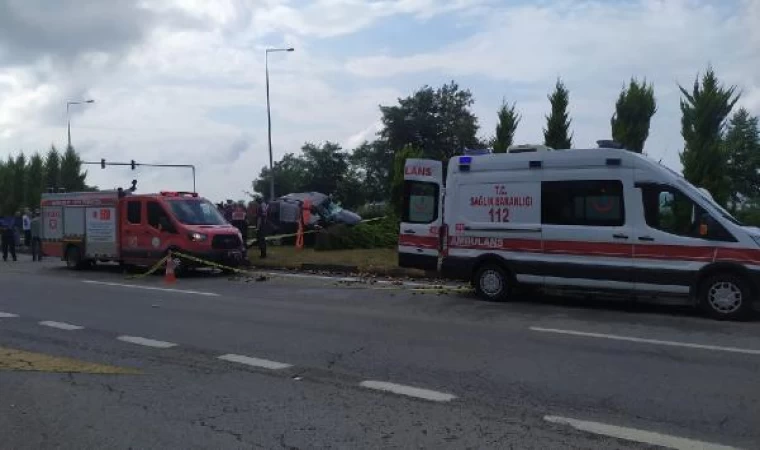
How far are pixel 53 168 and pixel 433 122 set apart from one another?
29617mm

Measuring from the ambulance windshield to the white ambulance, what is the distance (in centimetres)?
698

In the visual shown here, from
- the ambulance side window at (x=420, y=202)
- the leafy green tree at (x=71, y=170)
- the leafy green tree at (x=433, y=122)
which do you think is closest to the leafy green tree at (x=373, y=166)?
the leafy green tree at (x=433, y=122)

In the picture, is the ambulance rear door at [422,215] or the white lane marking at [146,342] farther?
the ambulance rear door at [422,215]

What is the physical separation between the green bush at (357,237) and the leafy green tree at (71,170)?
1434 inches

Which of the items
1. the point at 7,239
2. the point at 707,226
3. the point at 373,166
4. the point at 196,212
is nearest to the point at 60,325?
the point at 196,212

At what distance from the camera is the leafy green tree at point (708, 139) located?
18422 millimetres

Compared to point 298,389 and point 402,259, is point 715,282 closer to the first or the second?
point 402,259

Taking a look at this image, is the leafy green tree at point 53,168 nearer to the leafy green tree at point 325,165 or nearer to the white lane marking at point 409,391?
the leafy green tree at point 325,165

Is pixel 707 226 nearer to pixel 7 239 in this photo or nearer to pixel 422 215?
pixel 422 215

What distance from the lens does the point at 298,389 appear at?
21.6ft

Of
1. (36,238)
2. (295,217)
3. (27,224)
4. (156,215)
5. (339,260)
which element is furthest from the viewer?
(27,224)

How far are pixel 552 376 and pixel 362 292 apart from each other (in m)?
7.30

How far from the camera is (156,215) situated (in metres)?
18.5

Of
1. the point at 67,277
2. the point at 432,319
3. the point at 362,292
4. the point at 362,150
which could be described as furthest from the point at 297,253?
the point at 362,150
